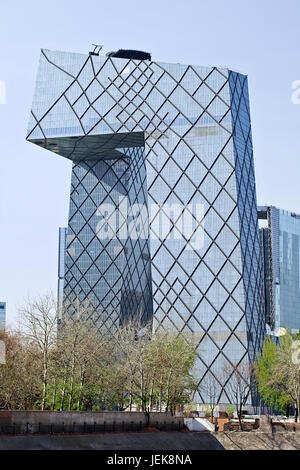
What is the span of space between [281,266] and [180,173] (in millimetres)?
78072

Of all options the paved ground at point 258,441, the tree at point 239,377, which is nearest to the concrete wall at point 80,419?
the paved ground at point 258,441

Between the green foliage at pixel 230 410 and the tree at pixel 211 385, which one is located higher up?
the tree at pixel 211 385

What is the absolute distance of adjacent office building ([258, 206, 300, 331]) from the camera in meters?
175

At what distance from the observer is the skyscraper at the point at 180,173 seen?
376 ft

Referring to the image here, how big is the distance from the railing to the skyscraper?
4922 cm

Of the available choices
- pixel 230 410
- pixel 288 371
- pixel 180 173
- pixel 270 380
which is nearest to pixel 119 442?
pixel 288 371

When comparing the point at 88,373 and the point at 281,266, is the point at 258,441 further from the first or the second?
the point at 281,266

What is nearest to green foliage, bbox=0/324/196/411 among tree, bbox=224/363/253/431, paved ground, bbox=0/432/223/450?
paved ground, bbox=0/432/223/450

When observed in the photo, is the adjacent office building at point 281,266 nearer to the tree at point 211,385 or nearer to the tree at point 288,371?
the tree at point 211,385

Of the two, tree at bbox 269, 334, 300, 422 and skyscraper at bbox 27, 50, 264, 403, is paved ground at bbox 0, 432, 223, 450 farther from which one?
skyscraper at bbox 27, 50, 264, 403

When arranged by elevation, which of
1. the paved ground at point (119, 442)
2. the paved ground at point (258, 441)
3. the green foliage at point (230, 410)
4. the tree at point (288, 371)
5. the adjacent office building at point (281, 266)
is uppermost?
the adjacent office building at point (281, 266)

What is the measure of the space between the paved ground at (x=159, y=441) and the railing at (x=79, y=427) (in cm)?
78
